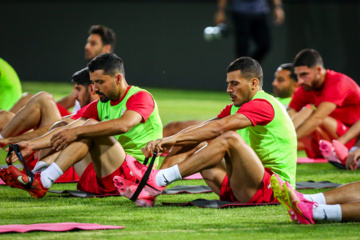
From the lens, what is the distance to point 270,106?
19.2ft

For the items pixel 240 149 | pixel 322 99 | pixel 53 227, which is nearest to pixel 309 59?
pixel 322 99

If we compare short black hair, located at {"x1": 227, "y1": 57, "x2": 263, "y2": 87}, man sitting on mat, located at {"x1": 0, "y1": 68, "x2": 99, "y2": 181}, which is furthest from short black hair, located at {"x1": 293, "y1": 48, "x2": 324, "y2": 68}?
short black hair, located at {"x1": 227, "y1": 57, "x2": 263, "y2": 87}

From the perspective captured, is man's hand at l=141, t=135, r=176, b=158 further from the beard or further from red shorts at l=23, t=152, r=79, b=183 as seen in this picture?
red shorts at l=23, t=152, r=79, b=183

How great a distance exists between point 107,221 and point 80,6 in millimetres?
16078

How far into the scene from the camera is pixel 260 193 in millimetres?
5891

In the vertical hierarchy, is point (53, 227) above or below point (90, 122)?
below

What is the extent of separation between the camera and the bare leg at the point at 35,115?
25.5 feet

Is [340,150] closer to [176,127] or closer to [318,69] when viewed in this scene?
[318,69]

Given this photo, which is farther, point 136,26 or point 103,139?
point 136,26

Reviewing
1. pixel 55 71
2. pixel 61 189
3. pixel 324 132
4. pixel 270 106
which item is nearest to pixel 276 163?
pixel 270 106

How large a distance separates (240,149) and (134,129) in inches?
53.4

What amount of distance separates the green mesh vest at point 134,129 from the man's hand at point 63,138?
503 mm

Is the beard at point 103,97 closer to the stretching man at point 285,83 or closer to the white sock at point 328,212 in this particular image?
the white sock at point 328,212

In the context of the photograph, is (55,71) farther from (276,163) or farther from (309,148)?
(276,163)
